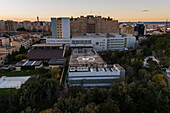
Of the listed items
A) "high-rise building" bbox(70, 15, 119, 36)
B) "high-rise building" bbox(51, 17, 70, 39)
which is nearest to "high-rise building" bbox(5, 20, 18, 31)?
"high-rise building" bbox(70, 15, 119, 36)

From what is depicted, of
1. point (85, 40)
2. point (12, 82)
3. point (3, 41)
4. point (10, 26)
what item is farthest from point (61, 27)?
point (10, 26)

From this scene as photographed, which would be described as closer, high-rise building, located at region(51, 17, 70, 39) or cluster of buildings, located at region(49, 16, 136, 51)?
cluster of buildings, located at region(49, 16, 136, 51)

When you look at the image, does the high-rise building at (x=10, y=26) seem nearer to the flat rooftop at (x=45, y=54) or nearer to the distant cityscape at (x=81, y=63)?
the distant cityscape at (x=81, y=63)

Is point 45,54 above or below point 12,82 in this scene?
above

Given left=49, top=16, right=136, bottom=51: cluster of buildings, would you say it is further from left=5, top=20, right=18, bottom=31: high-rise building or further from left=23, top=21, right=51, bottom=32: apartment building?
left=5, top=20, right=18, bottom=31: high-rise building

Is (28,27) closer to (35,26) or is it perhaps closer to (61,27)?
(35,26)
